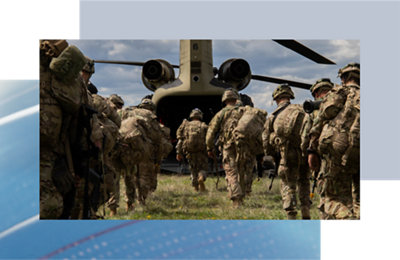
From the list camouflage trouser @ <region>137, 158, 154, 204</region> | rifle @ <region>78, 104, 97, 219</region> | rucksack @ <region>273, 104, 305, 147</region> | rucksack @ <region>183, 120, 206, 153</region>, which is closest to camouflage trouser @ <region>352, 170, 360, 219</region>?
rucksack @ <region>273, 104, 305, 147</region>

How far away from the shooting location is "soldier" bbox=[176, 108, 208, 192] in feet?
36.4

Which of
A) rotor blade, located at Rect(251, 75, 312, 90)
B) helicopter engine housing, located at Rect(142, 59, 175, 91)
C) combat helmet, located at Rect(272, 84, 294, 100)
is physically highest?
helicopter engine housing, located at Rect(142, 59, 175, 91)

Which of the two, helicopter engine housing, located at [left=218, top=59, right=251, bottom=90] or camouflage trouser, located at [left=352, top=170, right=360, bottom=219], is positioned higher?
helicopter engine housing, located at [left=218, top=59, right=251, bottom=90]

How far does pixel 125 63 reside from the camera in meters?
6.27

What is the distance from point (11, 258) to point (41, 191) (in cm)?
140

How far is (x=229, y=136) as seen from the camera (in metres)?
8.23

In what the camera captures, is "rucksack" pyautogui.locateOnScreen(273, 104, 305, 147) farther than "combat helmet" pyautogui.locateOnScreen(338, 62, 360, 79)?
Yes

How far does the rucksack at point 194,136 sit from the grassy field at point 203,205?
102 cm

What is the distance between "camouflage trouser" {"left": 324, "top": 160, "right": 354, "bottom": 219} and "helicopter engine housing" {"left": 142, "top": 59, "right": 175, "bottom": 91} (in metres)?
3.02

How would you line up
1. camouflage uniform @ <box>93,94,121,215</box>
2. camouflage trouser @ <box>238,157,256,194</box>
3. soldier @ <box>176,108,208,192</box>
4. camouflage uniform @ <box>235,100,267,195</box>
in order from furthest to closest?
soldier @ <box>176,108,208,192</box>, camouflage trouser @ <box>238,157,256,194</box>, camouflage uniform @ <box>235,100,267,195</box>, camouflage uniform @ <box>93,94,121,215</box>

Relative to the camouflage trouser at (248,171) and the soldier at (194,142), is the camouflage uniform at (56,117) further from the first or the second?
the soldier at (194,142)

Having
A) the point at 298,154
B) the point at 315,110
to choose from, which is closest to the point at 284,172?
the point at 298,154

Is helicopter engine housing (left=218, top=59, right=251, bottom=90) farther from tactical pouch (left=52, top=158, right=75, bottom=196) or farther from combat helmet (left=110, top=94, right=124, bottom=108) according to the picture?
tactical pouch (left=52, top=158, right=75, bottom=196)

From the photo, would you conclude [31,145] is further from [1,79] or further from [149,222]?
[149,222]
